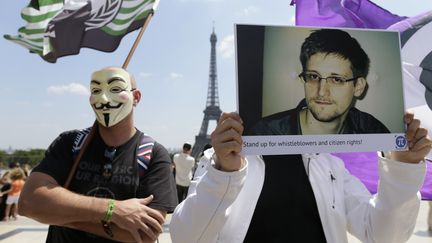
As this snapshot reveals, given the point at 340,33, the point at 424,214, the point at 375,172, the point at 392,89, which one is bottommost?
the point at 424,214

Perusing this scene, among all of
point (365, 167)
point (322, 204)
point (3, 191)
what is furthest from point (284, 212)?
point (3, 191)

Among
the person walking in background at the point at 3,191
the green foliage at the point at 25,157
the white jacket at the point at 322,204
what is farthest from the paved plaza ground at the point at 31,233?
the green foliage at the point at 25,157

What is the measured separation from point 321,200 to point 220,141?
68 centimetres

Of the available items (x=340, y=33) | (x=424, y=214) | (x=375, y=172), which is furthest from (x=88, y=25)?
(x=424, y=214)

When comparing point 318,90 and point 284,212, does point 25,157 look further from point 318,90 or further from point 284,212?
point 318,90

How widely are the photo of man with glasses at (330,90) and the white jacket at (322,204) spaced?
26 cm

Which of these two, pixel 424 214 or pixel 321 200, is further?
pixel 424 214

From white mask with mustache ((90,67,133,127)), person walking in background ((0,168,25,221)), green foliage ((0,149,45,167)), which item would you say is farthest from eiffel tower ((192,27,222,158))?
white mask with mustache ((90,67,133,127))

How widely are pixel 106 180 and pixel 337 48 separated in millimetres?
1504

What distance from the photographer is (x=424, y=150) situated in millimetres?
1870

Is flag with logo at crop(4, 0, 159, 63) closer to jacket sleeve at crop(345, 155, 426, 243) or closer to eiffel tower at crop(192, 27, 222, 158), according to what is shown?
jacket sleeve at crop(345, 155, 426, 243)

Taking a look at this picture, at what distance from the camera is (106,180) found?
2324 mm

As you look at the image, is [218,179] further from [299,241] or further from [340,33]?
[340,33]

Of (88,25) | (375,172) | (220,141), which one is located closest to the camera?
(220,141)
